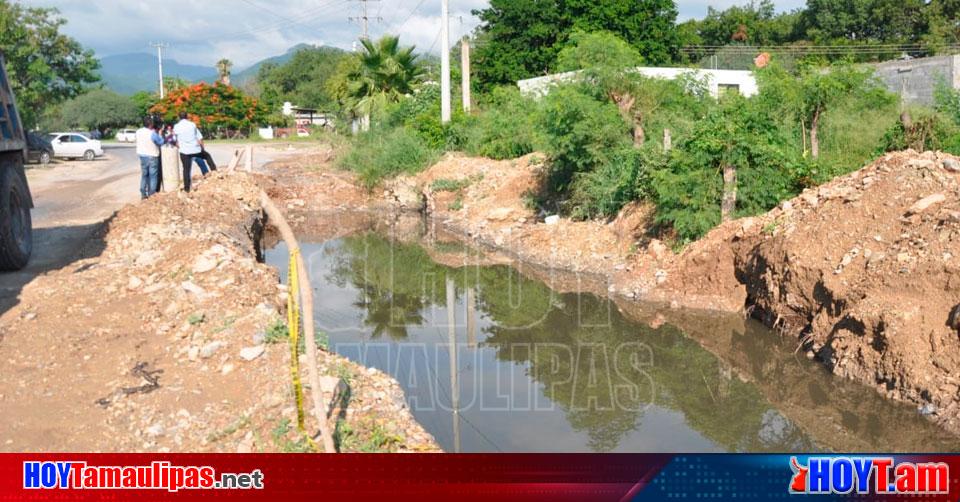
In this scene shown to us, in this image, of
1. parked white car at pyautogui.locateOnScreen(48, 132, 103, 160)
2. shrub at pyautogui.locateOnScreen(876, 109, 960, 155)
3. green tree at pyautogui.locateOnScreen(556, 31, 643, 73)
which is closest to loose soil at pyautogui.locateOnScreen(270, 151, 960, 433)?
shrub at pyautogui.locateOnScreen(876, 109, 960, 155)

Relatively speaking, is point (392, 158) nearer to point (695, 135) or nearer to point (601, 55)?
point (601, 55)

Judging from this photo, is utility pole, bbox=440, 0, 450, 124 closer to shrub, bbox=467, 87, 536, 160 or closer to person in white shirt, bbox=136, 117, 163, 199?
shrub, bbox=467, 87, 536, 160

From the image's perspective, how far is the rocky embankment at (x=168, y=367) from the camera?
5559 mm

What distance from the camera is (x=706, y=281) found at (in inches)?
428

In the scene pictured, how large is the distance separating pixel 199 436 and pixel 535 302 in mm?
6582

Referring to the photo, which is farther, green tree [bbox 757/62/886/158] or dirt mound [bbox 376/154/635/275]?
dirt mound [bbox 376/154/635/275]

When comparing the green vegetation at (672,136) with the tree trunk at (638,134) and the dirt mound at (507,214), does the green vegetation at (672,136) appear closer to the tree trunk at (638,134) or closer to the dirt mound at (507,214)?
the tree trunk at (638,134)

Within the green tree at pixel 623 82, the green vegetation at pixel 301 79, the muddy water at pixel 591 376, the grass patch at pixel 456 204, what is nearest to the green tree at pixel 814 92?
the green tree at pixel 623 82

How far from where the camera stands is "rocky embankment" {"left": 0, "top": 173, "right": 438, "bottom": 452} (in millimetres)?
5559

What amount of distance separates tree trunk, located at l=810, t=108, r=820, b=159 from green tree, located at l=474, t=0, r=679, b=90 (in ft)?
67.1

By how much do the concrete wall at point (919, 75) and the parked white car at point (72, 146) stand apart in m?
27.1

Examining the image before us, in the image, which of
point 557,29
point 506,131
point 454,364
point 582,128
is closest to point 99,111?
point 557,29

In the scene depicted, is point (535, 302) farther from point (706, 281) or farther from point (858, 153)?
point (858, 153)

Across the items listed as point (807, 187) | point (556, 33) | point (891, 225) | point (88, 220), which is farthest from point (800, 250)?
point (556, 33)
